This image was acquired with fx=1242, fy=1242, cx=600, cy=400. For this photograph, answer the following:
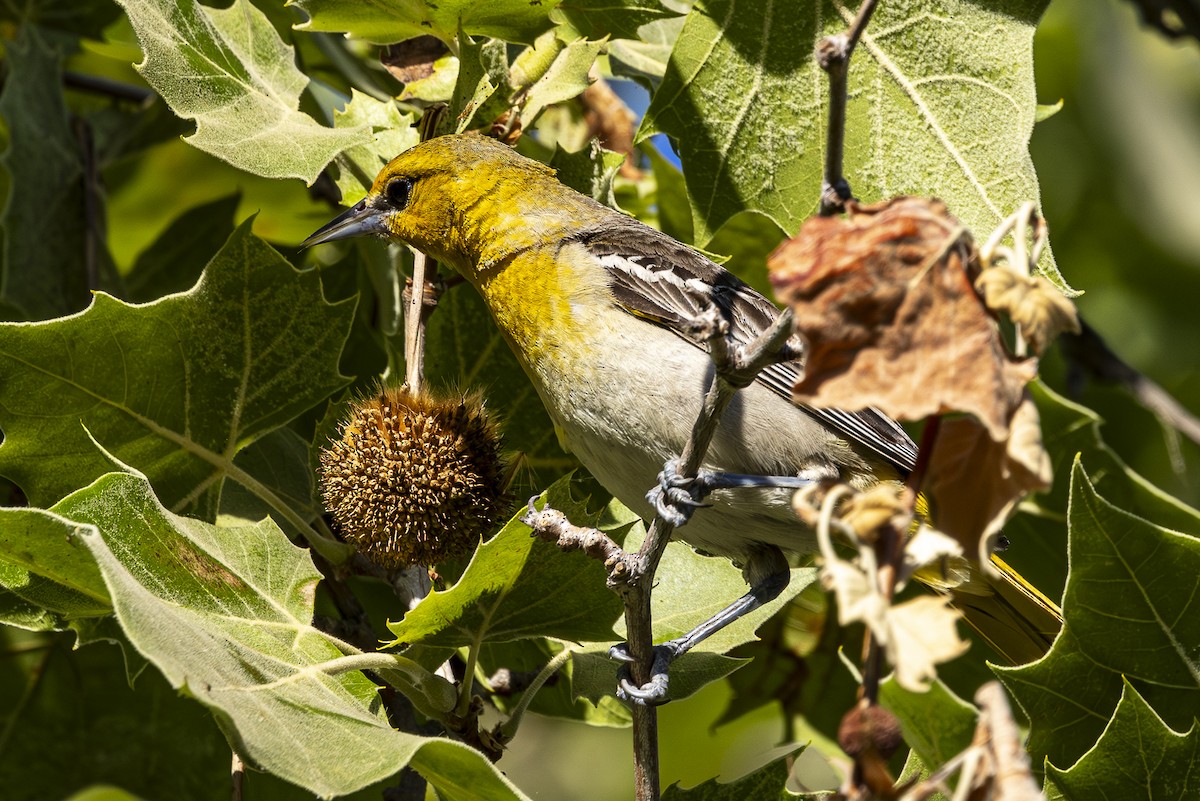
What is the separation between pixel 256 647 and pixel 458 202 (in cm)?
174

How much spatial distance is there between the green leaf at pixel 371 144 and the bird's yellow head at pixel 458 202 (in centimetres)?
9

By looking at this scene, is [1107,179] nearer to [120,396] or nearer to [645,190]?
[645,190]

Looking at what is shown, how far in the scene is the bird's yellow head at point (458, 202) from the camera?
3666 millimetres

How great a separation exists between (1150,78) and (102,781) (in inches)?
238

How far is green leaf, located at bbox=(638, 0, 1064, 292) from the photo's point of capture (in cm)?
310

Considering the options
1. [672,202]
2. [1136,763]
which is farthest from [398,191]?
[1136,763]

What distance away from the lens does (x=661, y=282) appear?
3.45 m

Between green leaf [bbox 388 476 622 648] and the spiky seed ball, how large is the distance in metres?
0.20

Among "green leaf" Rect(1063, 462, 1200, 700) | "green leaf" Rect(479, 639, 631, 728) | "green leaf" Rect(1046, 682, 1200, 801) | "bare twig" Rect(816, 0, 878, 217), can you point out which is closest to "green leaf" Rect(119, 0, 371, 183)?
"green leaf" Rect(479, 639, 631, 728)

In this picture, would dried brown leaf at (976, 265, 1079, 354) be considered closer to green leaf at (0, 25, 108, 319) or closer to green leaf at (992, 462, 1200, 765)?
green leaf at (992, 462, 1200, 765)

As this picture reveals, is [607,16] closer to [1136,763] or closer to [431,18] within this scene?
[431,18]

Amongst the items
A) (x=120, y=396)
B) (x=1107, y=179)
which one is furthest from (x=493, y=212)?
(x=1107, y=179)

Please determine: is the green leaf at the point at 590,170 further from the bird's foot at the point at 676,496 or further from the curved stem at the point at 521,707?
the curved stem at the point at 521,707

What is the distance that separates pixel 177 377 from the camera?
3.03m
